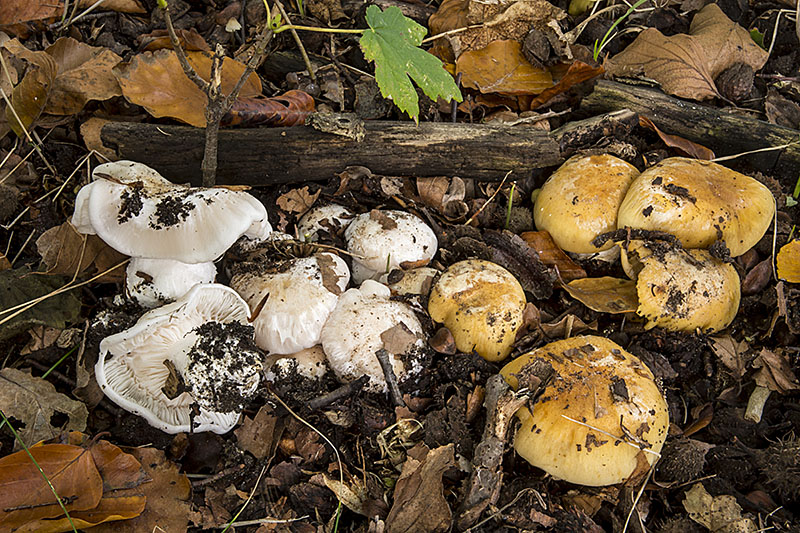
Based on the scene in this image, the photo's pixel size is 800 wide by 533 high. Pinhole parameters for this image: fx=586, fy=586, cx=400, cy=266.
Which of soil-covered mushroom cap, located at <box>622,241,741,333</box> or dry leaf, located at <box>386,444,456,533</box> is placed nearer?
dry leaf, located at <box>386,444,456,533</box>

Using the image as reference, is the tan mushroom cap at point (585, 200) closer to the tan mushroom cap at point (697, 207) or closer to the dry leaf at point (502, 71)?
the tan mushroom cap at point (697, 207)

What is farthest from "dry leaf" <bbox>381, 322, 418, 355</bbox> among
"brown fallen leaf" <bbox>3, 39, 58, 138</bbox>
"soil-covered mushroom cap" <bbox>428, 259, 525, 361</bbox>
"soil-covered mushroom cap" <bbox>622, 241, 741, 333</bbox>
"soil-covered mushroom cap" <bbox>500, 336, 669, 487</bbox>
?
"brown fallen leaf" <bbox>3, 39, 58, 138</bbox>

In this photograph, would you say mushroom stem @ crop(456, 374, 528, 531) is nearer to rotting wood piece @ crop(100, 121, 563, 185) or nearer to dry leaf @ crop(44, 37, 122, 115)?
rotting wood piece @ crop(100, 121, 563, 185)

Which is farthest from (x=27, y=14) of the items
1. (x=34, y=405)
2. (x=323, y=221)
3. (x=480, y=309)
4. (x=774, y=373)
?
(x=774, y=373)

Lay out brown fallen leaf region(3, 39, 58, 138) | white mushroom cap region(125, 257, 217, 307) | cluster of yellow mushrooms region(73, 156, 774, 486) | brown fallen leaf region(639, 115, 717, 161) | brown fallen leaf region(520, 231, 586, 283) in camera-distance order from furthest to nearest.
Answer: brown fallen leaf region(639, 115, 717, 161)
brown fallen leaf region(520, 231, 586, 283)
brown fallen leaf region(3, 39, 58, 138)
white mushroom cap region(125, 257, 217, 307)
cluster of yellow mushrooms region(73, 156, 774, 486)

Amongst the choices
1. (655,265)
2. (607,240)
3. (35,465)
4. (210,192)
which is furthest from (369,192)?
(35,465)
